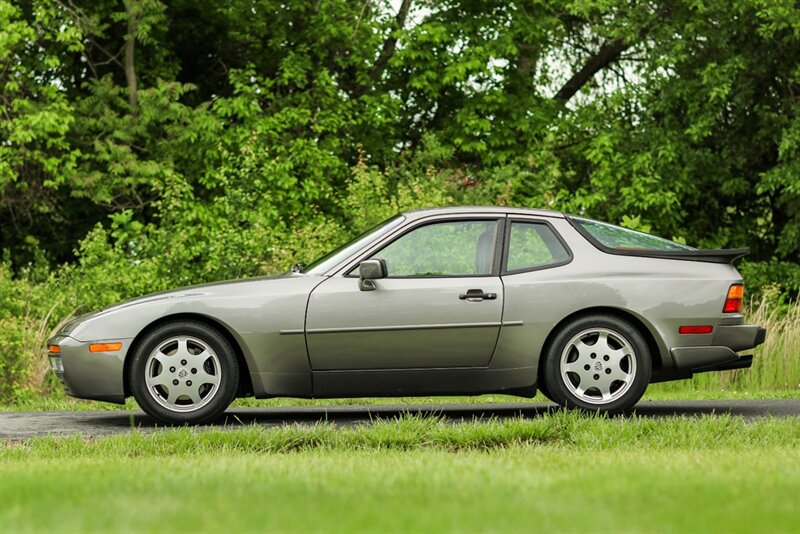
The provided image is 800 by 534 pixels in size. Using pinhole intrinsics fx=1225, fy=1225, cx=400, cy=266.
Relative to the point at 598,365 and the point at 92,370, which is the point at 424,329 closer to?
the point at 598,365

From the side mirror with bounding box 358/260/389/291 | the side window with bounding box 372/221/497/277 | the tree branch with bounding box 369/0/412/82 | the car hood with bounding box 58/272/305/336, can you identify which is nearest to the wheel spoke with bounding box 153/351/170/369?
the car hood with bounding box 58/272/305/336

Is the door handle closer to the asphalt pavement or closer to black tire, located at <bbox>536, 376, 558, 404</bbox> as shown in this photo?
black tire, located at <bbox>536, 376, 558, 404</bbox>

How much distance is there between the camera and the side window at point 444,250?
877 cm

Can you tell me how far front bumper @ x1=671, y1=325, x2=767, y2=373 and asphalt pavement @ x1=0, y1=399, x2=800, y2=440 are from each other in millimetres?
448

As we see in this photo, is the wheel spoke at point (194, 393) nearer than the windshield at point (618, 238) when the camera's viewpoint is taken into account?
Yes

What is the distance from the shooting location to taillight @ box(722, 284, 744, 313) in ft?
29.2

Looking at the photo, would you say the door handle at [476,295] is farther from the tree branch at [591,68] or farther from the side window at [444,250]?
the tree branch at [591,68]

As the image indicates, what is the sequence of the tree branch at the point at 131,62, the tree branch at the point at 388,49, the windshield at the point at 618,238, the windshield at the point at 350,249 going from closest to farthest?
the windshield at the point at 350,249
the windshield at the point at 618,238
the tree branch at the point at 131,62
the tree branch at the point at 388,49

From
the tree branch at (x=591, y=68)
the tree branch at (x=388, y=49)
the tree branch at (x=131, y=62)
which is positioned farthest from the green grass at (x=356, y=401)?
the tree branch at (x=591, y=68)

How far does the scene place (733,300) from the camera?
8.95m

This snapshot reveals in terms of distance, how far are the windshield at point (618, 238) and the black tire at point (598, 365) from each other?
25.5 inches

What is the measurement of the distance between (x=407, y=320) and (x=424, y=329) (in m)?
0.14

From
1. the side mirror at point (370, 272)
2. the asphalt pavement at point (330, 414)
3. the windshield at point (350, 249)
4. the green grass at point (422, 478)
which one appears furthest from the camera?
the asphalt pavement at point (330, 414)

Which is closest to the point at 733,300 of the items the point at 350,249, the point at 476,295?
the point at 476,295
